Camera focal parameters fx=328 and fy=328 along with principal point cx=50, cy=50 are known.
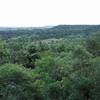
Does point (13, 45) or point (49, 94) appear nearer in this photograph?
point (49, 94)

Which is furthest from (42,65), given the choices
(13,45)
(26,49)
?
(13,45)

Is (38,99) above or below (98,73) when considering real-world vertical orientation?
below

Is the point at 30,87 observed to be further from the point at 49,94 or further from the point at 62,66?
the point at 62,66

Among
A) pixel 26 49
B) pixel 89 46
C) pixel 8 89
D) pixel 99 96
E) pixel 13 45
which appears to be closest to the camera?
pixel 99 96

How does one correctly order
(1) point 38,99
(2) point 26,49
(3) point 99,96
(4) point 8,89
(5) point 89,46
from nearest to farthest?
(3) point 99,96
(4) point 8,89
(1) point 38,99
(5) point 89,46
(2) point 26,49

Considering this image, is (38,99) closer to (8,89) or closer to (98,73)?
(8,89)

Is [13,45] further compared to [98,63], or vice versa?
[13,45]

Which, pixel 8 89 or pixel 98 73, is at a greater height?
pixel 98 73

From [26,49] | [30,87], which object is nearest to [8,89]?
[30,87]

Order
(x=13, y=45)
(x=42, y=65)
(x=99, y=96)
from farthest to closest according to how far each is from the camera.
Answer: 1. (x=13, y=45)
2. (x=42, y=65)
3. (x=99, y=96)
